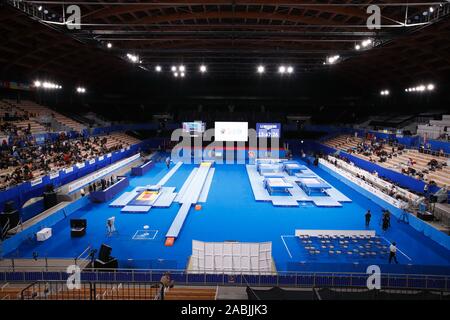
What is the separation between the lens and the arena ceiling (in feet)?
56.9

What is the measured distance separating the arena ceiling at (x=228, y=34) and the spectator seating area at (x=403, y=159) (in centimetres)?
828

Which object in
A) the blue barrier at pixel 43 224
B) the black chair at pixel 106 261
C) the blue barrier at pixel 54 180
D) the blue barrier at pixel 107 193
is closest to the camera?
the black chair at pixel 106 261

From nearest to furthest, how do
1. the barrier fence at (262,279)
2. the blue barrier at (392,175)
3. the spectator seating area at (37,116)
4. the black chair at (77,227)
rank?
the barrier fence at (262,279), the black chair at (77,227), the blue barrier at (392,175), the spectator seating area at (37,116)

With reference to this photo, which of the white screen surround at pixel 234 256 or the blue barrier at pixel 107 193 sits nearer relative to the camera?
the white screen surround at pixel 234 256

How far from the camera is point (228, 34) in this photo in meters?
17.3

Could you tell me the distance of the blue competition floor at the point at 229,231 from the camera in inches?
Result: 505

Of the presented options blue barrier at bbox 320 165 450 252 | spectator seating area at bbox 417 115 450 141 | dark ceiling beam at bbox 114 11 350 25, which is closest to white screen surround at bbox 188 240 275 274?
blue barrier at bbox 320 165 450 252

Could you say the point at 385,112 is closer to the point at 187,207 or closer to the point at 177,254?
the point at 187,207

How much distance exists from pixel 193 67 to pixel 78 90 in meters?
19.3

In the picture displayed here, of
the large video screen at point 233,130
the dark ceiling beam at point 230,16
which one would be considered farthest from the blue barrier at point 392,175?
the large video screen at point 233,130

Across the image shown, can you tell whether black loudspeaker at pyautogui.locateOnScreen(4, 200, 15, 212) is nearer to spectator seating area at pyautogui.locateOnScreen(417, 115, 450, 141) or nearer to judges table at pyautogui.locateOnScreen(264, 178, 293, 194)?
judges table at pyautogui.locateOnScreen(264, 178, 293, 194)

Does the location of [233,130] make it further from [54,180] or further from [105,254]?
[105,254]

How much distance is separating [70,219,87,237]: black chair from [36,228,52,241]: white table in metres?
0.98

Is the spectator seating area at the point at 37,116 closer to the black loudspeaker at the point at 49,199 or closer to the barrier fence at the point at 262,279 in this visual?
the black loudspeaker at the point at 49,199
